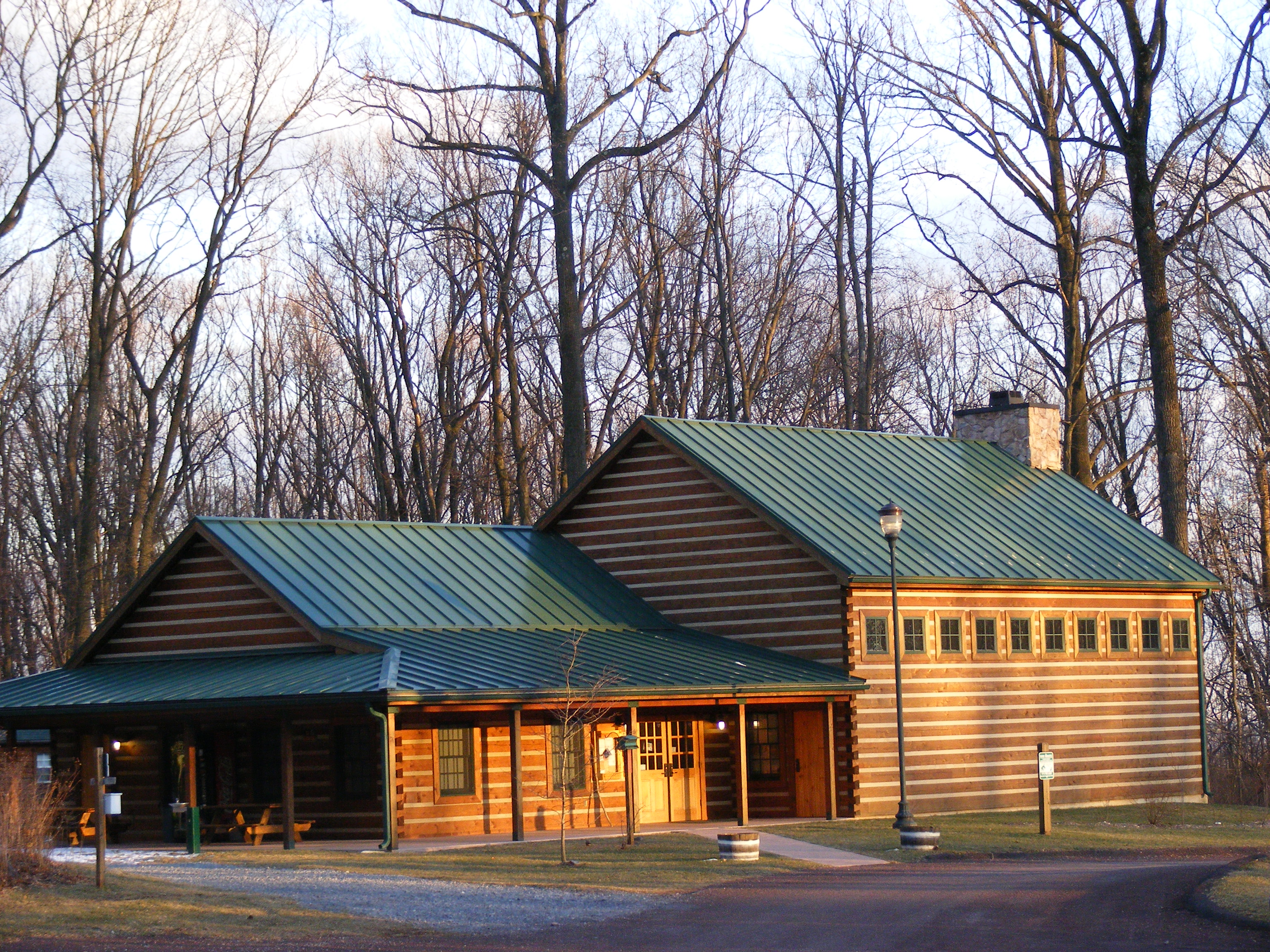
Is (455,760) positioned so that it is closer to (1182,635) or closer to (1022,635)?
(1022,635)

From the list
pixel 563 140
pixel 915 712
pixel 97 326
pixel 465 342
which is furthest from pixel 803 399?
pixel 915 712

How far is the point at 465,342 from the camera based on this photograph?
47.7 m

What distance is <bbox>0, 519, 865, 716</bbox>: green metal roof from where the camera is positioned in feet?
74.0

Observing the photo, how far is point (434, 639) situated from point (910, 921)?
11146mm

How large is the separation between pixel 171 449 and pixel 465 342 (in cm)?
913

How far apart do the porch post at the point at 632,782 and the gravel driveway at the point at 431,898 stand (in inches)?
168

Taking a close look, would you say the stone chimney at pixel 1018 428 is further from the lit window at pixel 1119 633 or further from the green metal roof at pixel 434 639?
the green metal roof at pixel 434 639

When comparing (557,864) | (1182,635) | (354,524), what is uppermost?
(354,524)

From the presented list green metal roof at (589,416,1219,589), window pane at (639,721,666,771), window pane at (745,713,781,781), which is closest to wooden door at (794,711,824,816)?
window pane at (745,713,781,781)

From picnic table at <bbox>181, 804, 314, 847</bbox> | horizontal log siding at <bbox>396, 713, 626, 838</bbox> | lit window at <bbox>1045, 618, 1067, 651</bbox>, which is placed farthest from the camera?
lit window at <bbox>1045, 618, 1067, 651</bbox>

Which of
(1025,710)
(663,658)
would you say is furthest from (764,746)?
(1025,710)

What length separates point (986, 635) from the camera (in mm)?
28641

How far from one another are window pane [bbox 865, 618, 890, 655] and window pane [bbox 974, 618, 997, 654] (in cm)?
188

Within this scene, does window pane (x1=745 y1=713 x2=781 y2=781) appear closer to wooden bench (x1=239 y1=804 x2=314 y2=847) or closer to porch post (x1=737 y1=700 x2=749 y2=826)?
porch post (x1=737 y1=700 x2=749 y2=826)
